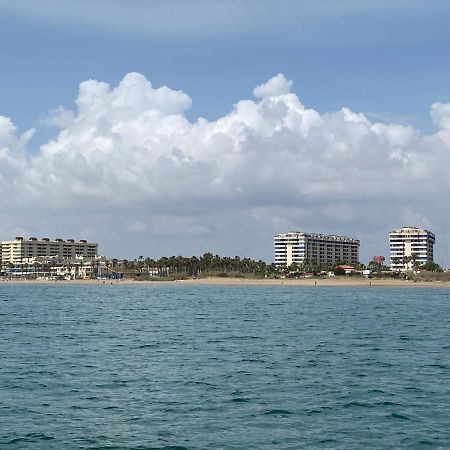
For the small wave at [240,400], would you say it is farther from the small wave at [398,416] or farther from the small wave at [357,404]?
the small wave at [398,416]

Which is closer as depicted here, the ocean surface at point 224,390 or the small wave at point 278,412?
the ocean surface at point 224,390

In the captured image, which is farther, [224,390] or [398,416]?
[224,390]

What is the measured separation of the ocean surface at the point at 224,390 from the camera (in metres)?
29.5

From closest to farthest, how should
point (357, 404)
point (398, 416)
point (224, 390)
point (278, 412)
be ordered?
point (398, 416)
point (278, 412)
point (357, 404)
point (224, 390)

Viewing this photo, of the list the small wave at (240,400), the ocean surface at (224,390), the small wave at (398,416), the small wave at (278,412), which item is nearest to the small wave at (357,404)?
the ocean surface at (224,390)

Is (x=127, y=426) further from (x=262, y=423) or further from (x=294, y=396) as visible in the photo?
(x=294, y=396)

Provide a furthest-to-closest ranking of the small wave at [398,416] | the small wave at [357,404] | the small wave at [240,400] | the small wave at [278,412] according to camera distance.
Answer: the small wave at [240,400] < the small wave at [357,404] < the small wave at [278,412] < the small wave at [398,416]

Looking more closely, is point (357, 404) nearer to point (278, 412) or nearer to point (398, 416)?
point (398, 416)

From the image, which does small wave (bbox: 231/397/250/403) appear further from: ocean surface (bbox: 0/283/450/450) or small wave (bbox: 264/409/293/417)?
small wave (bbox: 264/409/293/417)

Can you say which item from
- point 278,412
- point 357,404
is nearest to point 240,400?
point 278,412

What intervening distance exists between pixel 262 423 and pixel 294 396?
679cm

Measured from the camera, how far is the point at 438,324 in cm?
9138

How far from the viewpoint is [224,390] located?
131 feet

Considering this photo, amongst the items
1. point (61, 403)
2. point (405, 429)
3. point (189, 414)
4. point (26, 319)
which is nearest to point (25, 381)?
point (61, 403)
